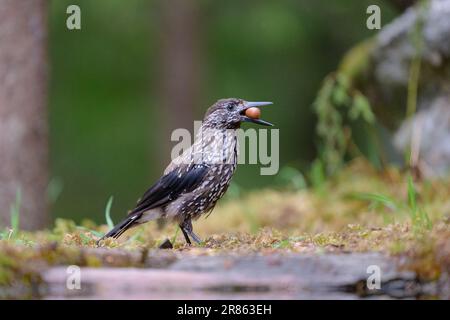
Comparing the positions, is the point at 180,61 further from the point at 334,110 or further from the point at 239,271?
the point at 239,271

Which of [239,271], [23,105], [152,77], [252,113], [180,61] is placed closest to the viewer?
[239,271]

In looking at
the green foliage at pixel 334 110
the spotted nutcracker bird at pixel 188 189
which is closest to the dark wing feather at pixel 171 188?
the spotted nutcracker bird at pixel 188 189

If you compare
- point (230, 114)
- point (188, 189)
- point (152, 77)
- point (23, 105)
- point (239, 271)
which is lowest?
point (239, 271)

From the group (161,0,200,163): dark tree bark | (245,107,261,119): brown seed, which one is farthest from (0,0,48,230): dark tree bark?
(161,0,200,163): dark tree bark

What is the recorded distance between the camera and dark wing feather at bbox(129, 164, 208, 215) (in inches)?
208

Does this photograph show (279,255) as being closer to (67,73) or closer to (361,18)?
(361,18)

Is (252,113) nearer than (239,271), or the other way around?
(239,271)

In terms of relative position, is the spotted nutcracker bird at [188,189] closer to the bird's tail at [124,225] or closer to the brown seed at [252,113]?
the bird's tail at [124,225]

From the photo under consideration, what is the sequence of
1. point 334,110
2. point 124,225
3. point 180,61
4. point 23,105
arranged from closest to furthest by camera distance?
1. point 124,225
2. point 23,105
3. point 334,110
4. point 180,61

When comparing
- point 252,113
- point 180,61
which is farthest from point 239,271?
point 180,61

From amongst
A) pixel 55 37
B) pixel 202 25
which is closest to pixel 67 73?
pixel 55 37

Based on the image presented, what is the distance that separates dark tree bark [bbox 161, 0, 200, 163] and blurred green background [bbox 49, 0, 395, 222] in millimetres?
60

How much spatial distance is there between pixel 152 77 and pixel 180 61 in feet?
8.03

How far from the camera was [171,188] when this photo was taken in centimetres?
530
